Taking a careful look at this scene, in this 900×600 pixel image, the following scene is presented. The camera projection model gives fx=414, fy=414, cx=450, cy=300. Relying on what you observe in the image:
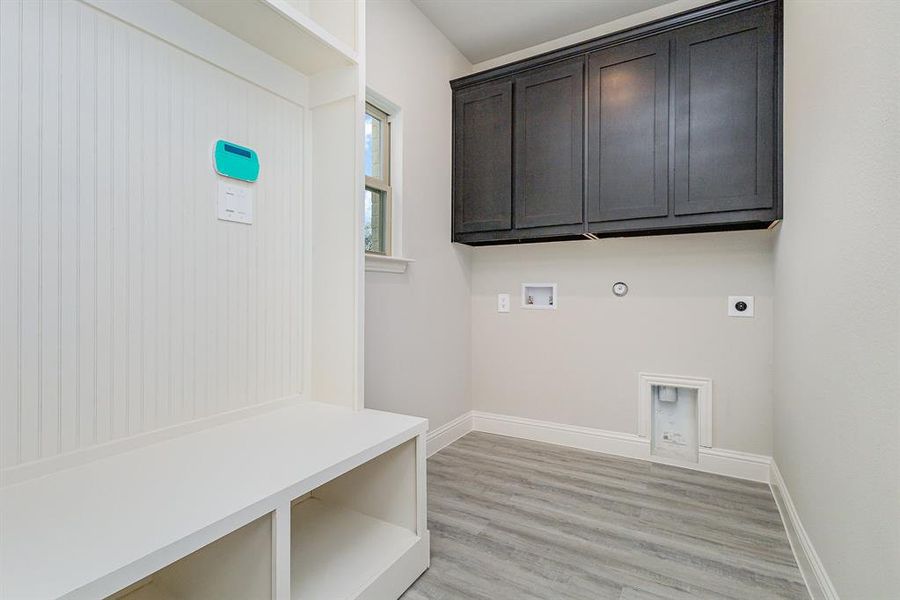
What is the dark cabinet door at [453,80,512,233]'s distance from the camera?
2643mm

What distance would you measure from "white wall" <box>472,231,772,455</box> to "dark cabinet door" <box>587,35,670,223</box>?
0.39 meters

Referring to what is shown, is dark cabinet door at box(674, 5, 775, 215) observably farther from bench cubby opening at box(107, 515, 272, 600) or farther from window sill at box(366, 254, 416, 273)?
bench cubby opening at box(107, 515, 272, 600)

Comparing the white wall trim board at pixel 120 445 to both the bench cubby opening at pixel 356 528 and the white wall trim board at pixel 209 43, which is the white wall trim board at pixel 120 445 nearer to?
the bench cubby opening at pixel 356 528

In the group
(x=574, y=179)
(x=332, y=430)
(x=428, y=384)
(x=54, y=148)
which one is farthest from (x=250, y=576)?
(x=574, y=179)

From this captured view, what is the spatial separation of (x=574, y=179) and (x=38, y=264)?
2.31 metres

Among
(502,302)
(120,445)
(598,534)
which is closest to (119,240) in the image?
(120,445)

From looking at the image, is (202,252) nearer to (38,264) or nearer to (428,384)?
(38,264)

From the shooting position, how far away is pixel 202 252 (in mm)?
1380

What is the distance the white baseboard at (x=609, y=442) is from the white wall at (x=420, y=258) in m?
0.28

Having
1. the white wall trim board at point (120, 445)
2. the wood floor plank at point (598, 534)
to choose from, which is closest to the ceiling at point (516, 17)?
the white wall trim board at point (120, 445)

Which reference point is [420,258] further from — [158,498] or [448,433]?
[158,498]

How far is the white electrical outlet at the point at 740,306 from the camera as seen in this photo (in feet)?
7.48

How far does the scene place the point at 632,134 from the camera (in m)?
2.26

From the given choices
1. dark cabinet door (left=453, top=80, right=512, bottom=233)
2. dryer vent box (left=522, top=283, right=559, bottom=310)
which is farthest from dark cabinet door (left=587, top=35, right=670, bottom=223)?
dryer vent box (left=522, top=283, right=559, bottom=310)
